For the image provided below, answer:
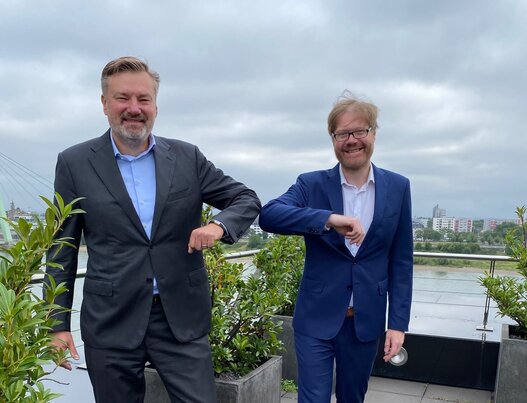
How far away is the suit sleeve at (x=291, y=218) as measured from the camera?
244 centimetres

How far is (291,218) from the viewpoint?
8.18 ft

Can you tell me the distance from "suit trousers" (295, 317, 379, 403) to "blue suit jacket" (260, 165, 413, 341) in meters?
0.06

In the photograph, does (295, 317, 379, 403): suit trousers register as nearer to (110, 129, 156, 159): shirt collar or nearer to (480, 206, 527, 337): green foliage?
(110, 129, 156, 159): shirt collar

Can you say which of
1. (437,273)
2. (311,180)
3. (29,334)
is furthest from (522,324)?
(29,334)

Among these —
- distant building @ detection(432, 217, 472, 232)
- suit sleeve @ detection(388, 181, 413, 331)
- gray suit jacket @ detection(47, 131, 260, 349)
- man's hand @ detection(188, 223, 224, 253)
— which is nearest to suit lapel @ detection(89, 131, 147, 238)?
gray suit jacket @ detection(47, 131, 260, 349)

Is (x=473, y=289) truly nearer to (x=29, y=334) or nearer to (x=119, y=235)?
(x=119, y=235)

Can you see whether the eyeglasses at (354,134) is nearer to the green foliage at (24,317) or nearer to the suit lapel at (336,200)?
the suit lapel at (336,200)

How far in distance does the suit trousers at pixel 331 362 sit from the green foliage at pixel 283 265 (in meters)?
1.59

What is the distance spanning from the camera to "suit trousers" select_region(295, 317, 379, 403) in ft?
8.60

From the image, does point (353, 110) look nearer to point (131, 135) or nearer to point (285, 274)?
point (131, 135)

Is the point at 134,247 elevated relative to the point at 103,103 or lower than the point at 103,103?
lower

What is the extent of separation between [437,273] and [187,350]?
12.8 ft

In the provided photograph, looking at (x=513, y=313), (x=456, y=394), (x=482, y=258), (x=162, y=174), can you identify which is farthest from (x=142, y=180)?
(x=482, y=258)

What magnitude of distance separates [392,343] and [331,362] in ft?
1.00
